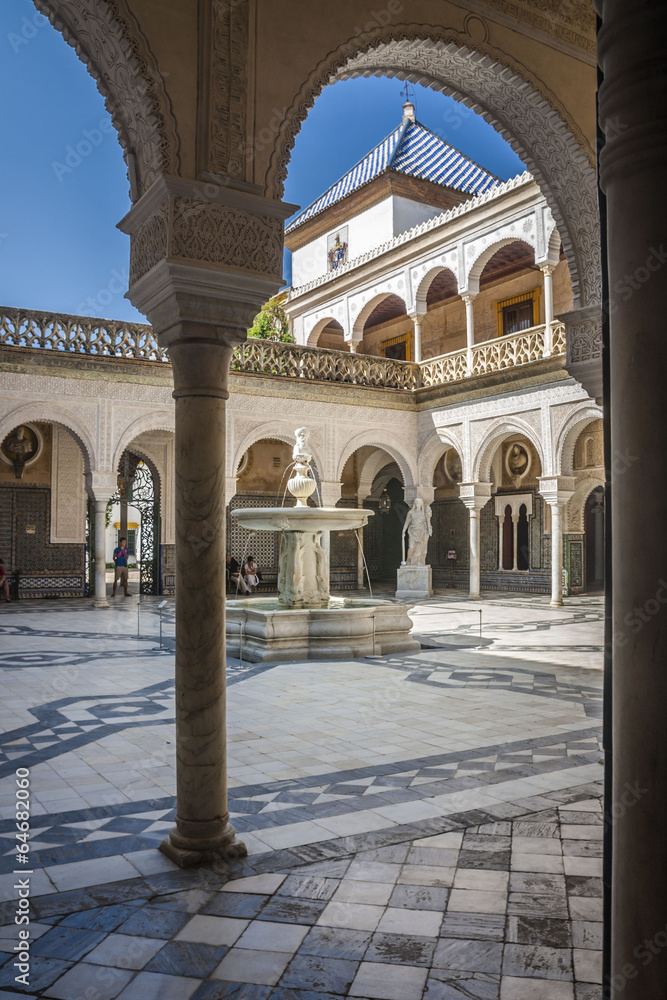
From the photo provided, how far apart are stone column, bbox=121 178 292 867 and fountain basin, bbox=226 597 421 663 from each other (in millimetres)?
5266

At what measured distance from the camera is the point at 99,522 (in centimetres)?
1468

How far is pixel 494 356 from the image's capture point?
52.2ft

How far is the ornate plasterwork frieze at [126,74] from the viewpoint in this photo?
294cm

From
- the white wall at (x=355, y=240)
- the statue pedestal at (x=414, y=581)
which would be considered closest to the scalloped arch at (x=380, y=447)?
the statue pedestal at (x=414, y=581)

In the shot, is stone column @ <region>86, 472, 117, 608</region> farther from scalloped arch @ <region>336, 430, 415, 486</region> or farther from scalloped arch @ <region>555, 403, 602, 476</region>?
scalloped arch @ <region>555, 403, 602, 476</region>

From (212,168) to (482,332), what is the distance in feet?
57.5

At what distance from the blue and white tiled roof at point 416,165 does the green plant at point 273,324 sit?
352 centimetres

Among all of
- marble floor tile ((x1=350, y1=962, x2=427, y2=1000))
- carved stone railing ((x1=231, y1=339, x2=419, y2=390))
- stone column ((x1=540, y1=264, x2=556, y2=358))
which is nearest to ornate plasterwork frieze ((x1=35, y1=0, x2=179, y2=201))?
marble floor tile ((x1=350, y1=962, x2=427, y2=1000))

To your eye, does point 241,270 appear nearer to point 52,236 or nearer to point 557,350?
point 52,236

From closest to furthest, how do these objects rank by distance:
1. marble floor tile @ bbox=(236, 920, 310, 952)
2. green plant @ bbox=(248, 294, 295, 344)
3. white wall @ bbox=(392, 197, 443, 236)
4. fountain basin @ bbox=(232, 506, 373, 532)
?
marble floor tile @ bbox=(236, 920, 310, 952) < fountain basin @ bbox=(232, 506, 373, 532) < green plant @ bbox=(248, 294, 295, 344) < white wall @ bbox=(392, 197, 443, 236)

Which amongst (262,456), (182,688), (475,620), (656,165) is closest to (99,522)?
(262,456)

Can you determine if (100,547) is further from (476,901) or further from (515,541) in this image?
(476,901)

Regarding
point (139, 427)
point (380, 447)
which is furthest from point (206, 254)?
point (380, 447)

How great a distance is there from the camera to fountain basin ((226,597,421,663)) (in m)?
8.55
